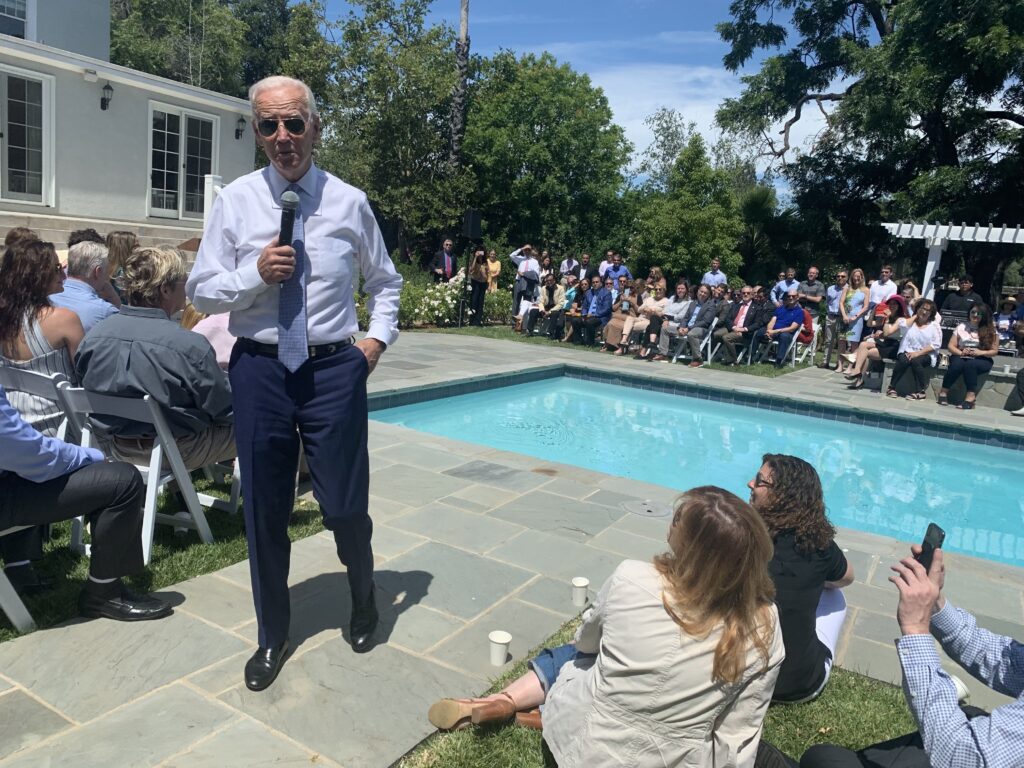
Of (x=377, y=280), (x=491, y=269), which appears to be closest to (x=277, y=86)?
(x=377, y=280)

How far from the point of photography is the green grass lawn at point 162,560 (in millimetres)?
2732

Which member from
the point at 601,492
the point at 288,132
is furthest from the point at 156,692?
the point at 601,492

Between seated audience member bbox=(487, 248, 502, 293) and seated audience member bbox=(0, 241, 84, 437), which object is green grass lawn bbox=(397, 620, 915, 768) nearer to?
seated audience member bbox=(0, 241, 84, 437)

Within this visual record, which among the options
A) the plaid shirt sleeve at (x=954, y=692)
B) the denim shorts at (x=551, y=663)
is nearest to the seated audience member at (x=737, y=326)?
the denim shorts at (x=551, y=663)

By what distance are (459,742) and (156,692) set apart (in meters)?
0.94

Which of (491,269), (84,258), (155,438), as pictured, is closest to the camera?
(155,438)

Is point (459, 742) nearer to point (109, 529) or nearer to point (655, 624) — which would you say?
point (655, 624)

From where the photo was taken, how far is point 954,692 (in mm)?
1442

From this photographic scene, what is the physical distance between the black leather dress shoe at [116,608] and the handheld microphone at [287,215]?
1.47 meters

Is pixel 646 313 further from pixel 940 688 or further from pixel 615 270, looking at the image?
pixel 940 688

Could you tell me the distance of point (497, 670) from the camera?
8.45 feet

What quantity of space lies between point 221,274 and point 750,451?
21.1 feet

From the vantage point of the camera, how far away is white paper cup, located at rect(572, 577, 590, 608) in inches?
119

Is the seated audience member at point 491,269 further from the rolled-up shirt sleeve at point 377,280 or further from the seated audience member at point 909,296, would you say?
the rolled-up shirt sleeve at point 377,280
